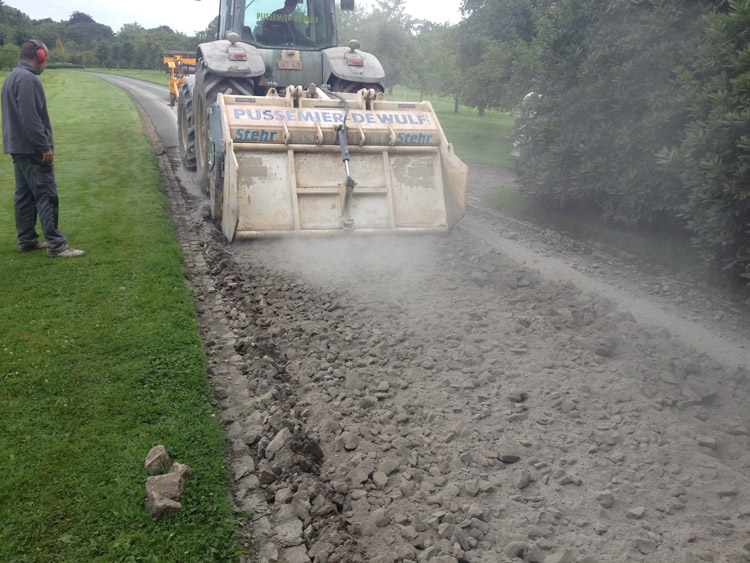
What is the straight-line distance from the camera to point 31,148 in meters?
5.95

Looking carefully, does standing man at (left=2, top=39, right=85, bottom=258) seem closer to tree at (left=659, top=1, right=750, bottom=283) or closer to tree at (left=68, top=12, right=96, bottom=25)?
tree at (left=659, top=1, right=750, bottom=283)

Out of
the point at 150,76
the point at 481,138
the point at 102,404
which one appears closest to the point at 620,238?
the point at 102,404

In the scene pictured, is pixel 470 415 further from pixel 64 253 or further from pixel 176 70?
pixel 176 70

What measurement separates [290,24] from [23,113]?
445 cm

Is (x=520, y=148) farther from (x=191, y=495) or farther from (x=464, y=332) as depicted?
(x=191, y=495)

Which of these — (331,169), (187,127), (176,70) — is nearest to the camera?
(331,169)

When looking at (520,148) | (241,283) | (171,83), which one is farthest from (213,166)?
(171,83)

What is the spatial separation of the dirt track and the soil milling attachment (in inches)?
27.9

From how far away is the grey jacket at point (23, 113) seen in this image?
5812 mm

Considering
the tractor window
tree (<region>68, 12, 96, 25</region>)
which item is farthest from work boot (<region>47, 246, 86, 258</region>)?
tree (<region>68, 12, 96, 25</region>)

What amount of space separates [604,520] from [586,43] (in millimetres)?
6986

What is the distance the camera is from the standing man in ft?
19.2

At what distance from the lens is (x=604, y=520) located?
291 cm

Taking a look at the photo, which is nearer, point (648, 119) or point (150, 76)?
point (648, 119)
